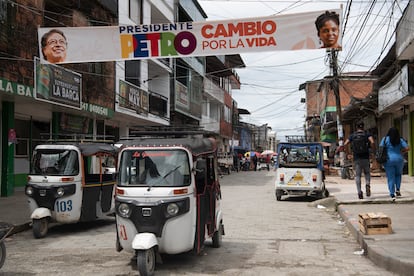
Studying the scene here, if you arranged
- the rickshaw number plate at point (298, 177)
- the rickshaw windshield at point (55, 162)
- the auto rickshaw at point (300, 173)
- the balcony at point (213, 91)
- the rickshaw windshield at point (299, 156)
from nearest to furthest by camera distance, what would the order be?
the rickshaw windshield at point (55, 162)
the auto rickshaw at point (300, 173)
the rickshaw number plate at point (298, 177)
the rickshaw windshield at point (299, 156)
the balcony at point (213, 91)

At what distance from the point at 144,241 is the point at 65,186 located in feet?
14.9

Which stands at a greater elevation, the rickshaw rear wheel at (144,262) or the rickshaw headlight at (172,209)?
the rickshaw headlight at (172,209)

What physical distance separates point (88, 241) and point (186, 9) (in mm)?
26016

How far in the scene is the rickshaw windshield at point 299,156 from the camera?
1638 centimetres

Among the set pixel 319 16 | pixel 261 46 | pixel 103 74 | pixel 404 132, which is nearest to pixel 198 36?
pixel 261 46

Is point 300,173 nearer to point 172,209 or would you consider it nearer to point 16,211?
point 16,211

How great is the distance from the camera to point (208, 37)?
9.88m

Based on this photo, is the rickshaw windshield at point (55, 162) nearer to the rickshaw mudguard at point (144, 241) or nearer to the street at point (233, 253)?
the street at point (233, 253)

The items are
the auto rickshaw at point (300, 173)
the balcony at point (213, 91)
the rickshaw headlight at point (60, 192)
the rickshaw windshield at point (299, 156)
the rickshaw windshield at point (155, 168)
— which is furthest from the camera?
the balcony at point (213, 91)

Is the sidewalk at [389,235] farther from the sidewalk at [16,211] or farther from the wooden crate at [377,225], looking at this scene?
the sidewalk at [16,211]

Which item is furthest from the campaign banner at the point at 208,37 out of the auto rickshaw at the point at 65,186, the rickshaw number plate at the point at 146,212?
the rickshaw number plate at the point at 146,212

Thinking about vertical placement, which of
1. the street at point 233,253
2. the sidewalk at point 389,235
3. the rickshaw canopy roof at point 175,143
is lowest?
the street at point 233,253

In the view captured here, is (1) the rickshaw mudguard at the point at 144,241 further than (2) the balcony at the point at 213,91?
No

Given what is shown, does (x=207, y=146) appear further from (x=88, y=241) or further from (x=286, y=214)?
(x=286, y=214)
